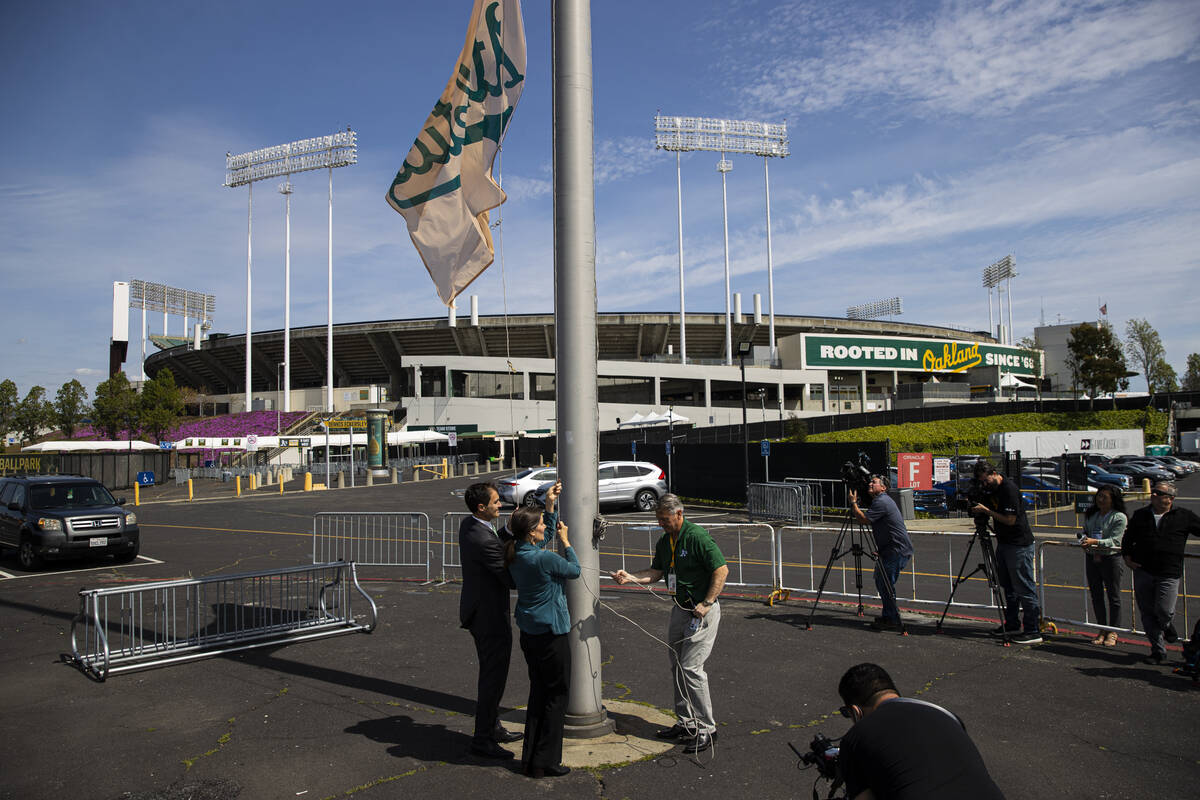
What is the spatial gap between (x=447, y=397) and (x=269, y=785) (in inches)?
2245

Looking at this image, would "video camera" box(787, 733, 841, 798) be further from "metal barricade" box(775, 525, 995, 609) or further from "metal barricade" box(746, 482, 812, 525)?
"metal barricade" box(746, 482, 812, 525)

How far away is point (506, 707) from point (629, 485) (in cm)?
1818

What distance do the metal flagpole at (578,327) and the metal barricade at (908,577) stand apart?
15.3 feet

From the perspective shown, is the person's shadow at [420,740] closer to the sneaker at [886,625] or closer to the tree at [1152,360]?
the sneaker at [886,625]

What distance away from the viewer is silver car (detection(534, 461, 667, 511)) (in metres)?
24.2

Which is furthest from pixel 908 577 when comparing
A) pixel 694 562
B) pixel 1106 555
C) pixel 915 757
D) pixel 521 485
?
pixel 521 485

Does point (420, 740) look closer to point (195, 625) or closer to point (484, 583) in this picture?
point (484, 583)

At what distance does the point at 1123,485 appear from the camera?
90.1ft

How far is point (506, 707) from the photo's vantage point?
6340 millimetres

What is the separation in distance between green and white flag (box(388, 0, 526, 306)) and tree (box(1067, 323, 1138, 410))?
51.7 m

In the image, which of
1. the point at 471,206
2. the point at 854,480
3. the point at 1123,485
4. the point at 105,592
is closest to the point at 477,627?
the point at 471,206

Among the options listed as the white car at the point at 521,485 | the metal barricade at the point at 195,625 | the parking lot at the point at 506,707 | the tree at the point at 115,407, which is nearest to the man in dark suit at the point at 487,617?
the parking lot at the point at 506,707

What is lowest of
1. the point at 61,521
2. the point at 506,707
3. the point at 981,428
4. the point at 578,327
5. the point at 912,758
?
the point at 506,707

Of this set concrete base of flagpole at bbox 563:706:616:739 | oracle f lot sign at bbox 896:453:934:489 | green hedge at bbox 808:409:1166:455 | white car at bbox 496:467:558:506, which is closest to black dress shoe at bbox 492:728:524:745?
concrete base of flagpole at bbox 563:706:616:739
